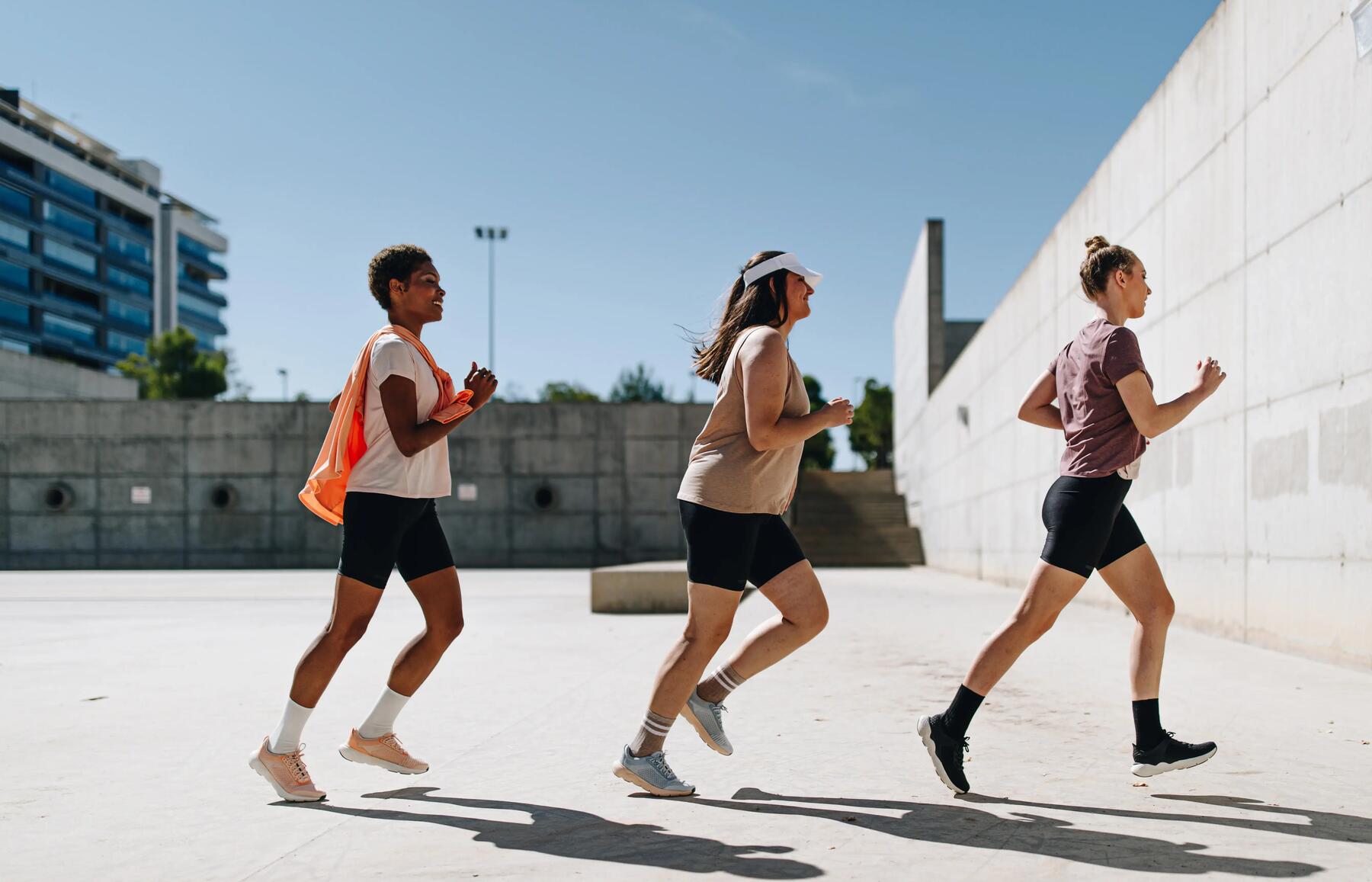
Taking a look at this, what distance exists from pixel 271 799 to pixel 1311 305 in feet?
21.2

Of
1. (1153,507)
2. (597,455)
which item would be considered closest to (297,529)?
(597,455)

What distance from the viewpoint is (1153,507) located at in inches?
417

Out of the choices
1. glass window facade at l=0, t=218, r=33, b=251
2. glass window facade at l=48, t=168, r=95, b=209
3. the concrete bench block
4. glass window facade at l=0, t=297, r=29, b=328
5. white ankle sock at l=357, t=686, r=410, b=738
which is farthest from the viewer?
glass window facade at l=48, t=168, r=95, b=209

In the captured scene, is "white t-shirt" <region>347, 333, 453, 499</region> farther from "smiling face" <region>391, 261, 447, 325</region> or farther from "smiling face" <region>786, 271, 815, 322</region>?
"smiling face" <region>786, 271, 815, 322</region>

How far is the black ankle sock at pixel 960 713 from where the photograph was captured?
3652mm

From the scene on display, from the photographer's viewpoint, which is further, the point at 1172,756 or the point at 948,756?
the point at 1172,756

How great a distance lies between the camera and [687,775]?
4074 millimetres

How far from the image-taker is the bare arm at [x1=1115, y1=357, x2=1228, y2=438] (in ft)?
11.9

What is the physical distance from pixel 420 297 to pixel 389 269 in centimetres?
13

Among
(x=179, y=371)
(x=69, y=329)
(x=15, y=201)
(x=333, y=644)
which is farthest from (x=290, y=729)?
(x=69, y=329)

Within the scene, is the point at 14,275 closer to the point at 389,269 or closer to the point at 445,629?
the point at 389,269

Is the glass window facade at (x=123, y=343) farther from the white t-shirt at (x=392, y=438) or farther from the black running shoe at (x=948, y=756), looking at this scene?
the black running shoe at (x=948, y=756)

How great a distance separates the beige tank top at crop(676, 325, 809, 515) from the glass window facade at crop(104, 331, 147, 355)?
103935 millimetres

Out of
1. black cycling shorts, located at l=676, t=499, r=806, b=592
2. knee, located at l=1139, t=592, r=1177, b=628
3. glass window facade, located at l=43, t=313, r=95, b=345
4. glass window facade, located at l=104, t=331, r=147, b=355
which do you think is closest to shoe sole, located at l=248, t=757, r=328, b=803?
black cycling shorts, located at l=676, t=499, r=806, b=592
